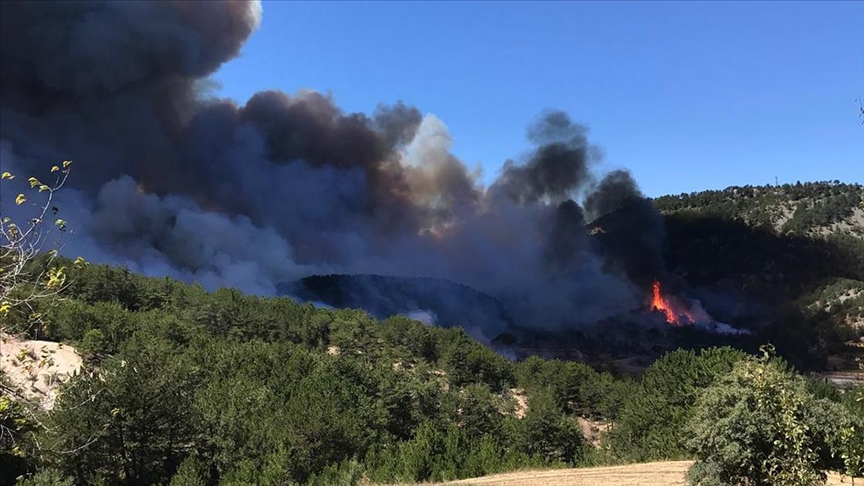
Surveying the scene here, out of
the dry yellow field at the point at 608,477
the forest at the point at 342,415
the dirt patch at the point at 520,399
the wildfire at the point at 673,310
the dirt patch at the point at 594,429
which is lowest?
the dirt patch at the point at 594,429

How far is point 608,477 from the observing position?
32.4 m

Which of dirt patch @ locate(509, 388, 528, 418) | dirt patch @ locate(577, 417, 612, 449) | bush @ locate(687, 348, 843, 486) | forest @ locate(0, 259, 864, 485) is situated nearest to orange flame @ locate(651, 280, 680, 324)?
dirt patch @ locate(509, 388, 528, 418)

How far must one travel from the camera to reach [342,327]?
111 m

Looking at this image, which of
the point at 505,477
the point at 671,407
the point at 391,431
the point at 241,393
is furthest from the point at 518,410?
the point at 505,477

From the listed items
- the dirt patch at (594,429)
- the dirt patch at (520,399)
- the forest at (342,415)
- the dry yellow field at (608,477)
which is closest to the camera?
the forest at (342,415)

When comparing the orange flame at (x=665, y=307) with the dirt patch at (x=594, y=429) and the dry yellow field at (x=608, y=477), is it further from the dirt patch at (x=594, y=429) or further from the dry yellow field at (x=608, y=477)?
the dry yellow field at (x=608, y=477)

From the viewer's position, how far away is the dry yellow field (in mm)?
29797

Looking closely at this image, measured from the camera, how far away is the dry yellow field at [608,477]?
29797 mm

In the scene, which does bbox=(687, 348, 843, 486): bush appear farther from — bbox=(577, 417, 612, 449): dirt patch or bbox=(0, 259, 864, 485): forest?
bbox=(577, 417, 612, 449): dirt patch

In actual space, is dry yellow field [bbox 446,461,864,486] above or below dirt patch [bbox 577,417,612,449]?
above

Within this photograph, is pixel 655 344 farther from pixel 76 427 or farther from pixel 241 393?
pixel 76 427

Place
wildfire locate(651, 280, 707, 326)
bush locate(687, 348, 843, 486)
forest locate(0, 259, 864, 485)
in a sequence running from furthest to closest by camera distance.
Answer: wildfire locate(651, 280, 707, 326) < forest locate(0, 259, 864, 485) < bush locate(687, 348, 843, 486)

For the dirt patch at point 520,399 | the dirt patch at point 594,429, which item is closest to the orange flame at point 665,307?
the dirt patch at point 520,399

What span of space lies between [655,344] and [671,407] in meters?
117
